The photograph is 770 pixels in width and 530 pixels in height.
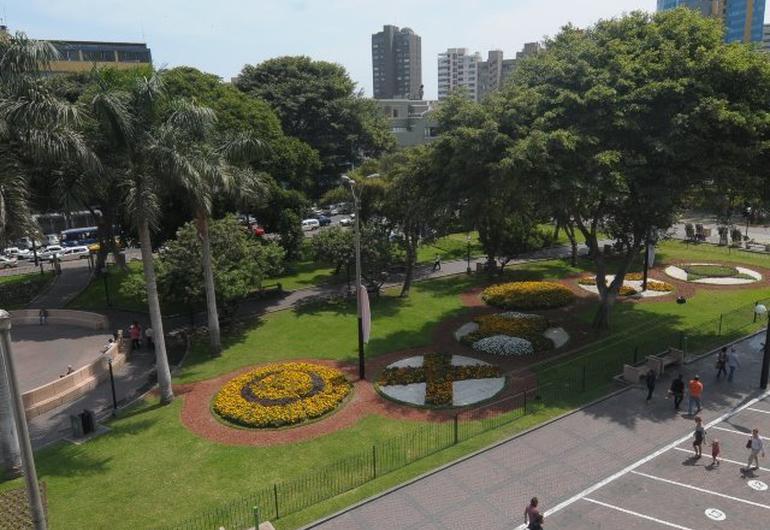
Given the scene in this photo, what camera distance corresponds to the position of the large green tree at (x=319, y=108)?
221 feet

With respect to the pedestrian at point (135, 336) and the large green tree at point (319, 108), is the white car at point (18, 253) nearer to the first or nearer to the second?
the large green tree at point (319, 108)

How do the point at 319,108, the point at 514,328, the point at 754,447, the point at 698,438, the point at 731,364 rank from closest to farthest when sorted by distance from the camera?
1. the point at 754,447
2. the point at 698,438
3. the point at 731,364
4. the point at 514,328
5. the point at 319,108

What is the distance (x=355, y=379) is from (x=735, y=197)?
18848 millimetres

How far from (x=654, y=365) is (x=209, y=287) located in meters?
19.7

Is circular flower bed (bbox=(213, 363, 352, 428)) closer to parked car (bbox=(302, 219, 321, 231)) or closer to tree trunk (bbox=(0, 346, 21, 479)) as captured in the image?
tree trunk (bbox=(0, 346, 21, 479))

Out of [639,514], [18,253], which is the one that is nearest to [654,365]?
[639,514]

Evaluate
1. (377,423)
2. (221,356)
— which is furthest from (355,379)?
(221,356)

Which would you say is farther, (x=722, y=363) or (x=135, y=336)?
(x=135, y=336)

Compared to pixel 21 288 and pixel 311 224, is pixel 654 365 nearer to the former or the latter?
pixel 21 288

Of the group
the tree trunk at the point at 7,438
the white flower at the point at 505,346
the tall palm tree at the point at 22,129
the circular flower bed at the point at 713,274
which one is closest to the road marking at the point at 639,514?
the white flower at the point at 505,346

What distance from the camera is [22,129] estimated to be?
61.5 ft

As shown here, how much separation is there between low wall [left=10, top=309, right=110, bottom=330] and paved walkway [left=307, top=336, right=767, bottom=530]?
2536cm

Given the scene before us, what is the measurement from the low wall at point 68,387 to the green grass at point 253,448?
3.46 metres

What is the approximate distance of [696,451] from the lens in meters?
18.8
